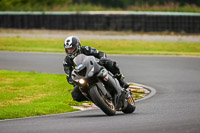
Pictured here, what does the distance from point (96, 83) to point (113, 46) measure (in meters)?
18.4

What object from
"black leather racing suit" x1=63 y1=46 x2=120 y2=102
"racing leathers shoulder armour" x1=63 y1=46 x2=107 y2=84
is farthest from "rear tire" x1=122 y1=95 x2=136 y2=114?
"racing leathers shoulder armour" x1=63 y1=46 x2=107 y2=84

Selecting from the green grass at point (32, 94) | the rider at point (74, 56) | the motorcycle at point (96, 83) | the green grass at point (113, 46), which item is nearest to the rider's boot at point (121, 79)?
the rider at point (74, 56)

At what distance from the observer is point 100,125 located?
7.56 meters

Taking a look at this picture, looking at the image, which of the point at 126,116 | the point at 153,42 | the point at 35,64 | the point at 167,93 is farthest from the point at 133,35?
the point at 126,116

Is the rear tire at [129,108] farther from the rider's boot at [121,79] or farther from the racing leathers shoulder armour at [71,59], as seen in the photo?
the racing leathers shoulder armour at [71,59]

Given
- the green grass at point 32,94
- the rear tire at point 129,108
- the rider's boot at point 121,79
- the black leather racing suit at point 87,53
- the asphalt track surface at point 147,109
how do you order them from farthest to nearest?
the green grass at point 32,94
the rear tire at point 129,108
the rider's boot at point 121,79
the black leather racing suit at point 87,53
the asphalt track surface at point 147,109

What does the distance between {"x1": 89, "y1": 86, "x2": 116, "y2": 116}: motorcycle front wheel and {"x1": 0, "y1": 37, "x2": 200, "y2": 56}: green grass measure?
15352 mm

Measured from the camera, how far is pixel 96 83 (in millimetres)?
8297

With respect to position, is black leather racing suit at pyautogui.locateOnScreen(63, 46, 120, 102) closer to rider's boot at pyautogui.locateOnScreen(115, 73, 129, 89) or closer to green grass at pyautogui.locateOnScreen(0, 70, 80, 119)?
rider's boot at pyautogui.locateOnScreen(115, 73, 129, 89)

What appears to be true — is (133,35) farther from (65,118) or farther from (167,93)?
(65,118)

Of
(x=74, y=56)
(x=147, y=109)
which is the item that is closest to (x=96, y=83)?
(x=74, y=56)

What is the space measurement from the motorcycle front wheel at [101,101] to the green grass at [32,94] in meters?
1.65

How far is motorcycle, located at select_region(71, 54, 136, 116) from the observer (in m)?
8.21

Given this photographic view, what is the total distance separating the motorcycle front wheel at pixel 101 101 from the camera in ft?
26.8
